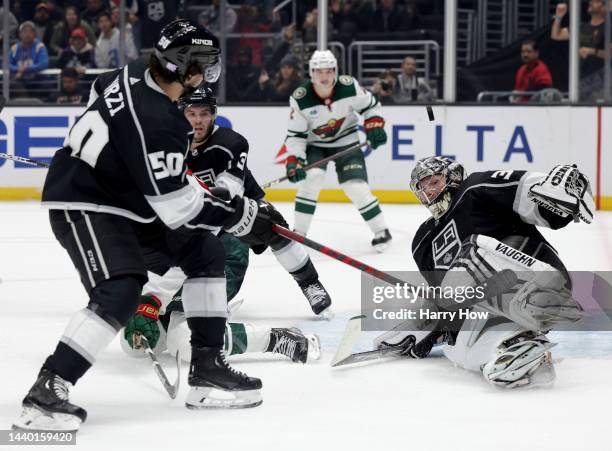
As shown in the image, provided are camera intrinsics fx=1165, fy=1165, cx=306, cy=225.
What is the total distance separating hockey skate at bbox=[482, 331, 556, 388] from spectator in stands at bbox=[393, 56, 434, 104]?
5703 millimetres

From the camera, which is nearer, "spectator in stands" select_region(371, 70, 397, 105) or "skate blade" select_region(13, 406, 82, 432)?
"skate blade" select_region(13, 406, 82, 432)

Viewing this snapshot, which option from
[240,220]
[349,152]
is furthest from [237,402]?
[349,152]

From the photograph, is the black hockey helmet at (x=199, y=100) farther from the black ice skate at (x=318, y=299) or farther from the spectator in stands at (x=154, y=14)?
the spectator in stands at (x=154, y=14)

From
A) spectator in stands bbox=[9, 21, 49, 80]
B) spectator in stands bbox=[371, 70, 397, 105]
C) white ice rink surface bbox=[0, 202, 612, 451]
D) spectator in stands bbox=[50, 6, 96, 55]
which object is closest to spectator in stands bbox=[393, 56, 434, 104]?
spectator in stands bbox=[371, 70, 397, 105]

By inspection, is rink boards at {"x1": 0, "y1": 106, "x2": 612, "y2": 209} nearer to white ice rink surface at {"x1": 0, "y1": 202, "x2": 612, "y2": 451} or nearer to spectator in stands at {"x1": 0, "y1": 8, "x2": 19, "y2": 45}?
spectator in stands at {"x1": 0, "y1": 8, "x2": 19, "y2": 45}

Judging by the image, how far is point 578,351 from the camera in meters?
3.89

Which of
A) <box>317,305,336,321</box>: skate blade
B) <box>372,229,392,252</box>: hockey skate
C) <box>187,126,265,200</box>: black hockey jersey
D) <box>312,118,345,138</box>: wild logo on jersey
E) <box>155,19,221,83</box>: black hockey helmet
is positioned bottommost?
<box>372,229,392,252</box>: hockey skate

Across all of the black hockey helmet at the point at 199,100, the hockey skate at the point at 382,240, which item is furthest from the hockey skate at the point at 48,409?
the hockey skate at the point at 382,240

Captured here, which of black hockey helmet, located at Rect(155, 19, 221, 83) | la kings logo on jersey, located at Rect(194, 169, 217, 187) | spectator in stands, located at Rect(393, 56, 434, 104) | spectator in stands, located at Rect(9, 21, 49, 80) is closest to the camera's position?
black hockey helmet, located at Rect(155, 19, 221, 83)

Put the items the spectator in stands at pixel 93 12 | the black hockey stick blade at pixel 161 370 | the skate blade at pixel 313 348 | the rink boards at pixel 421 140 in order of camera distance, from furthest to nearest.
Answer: the spectator in stands at pixel 93 12 < the rink boards at pixel 421 140 < the skate blade at pixel 313 348 < the black hockey stick blade at pixel 161 370

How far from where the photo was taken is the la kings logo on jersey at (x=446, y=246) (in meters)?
3.67

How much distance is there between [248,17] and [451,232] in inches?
234

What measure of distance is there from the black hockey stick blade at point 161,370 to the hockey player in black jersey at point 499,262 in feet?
2.47

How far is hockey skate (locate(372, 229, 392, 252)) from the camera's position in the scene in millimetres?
6691
